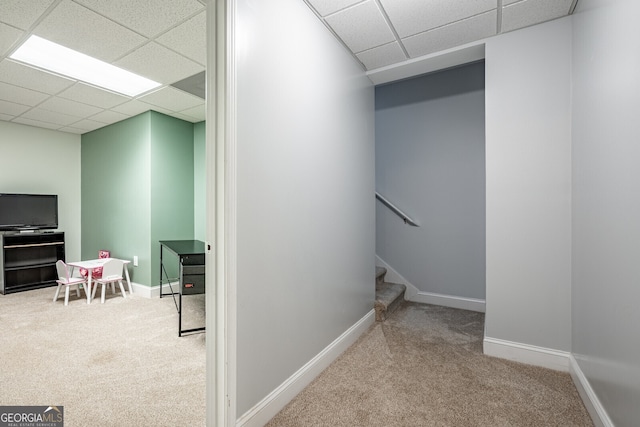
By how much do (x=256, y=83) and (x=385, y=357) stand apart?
202 cm

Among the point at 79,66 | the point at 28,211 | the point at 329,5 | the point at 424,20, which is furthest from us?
the point at 28,211

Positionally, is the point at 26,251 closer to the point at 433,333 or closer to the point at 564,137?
the point at 433,333

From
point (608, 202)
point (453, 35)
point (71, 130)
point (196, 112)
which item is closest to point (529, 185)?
point (608, 202)

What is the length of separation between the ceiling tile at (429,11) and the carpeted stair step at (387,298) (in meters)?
2.38

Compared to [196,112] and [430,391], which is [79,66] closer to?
[196,112]

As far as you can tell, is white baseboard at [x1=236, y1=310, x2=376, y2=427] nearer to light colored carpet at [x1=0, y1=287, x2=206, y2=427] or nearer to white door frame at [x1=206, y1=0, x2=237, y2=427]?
white door frame at [x1=206, y1=0, x2=237, y2=427]

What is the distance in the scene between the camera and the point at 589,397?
1580mm

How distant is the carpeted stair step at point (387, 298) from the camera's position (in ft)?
9.67

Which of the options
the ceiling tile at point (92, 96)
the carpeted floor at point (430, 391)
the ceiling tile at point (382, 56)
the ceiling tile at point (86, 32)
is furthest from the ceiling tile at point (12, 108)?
the carpeted floor at point (430, 391)

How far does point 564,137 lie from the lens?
6.59ft

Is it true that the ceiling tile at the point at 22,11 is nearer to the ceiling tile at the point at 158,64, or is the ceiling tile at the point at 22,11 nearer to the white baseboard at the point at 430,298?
the ceiling tile at the point at 158,64

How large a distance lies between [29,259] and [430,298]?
540cm

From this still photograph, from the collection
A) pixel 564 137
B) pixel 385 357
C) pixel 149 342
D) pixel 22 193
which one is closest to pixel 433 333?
pixel 385 357

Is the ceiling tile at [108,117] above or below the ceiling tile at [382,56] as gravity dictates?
below
